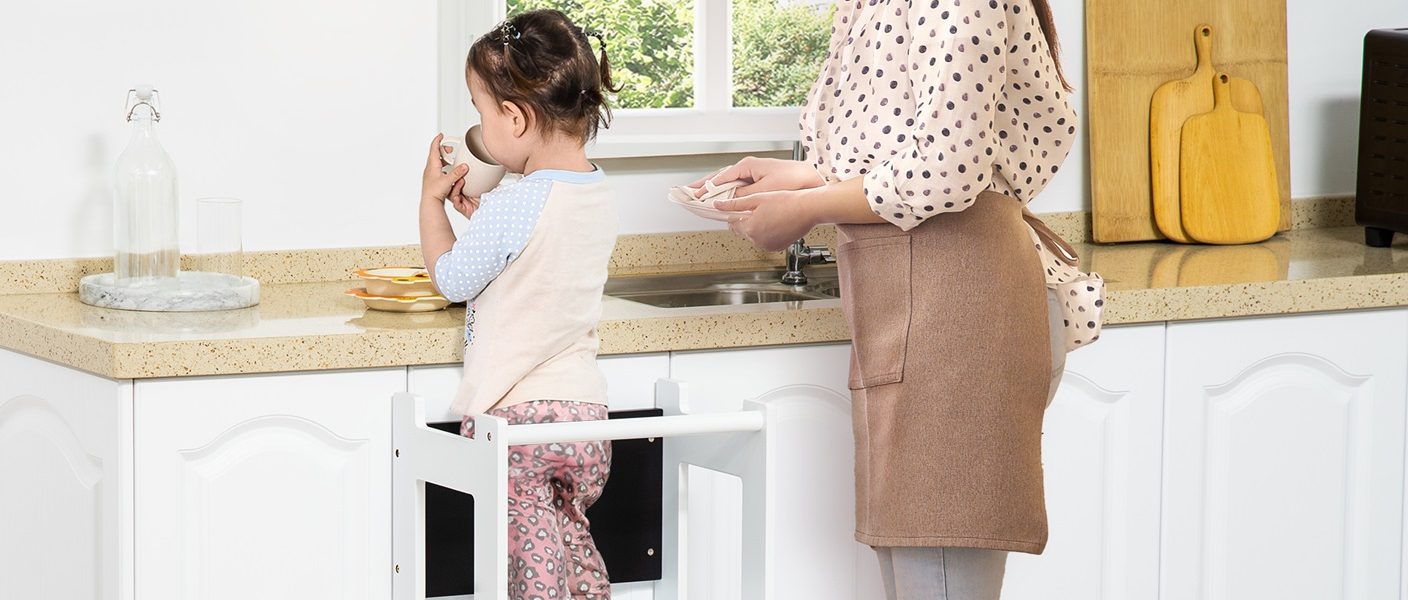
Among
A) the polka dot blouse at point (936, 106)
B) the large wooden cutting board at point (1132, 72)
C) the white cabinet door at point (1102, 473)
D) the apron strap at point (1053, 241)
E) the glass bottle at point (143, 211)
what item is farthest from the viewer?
the large wooden cutting board at point (1132, 72)

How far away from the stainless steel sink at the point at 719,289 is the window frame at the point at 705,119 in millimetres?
184

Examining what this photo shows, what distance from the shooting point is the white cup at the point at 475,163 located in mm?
1721

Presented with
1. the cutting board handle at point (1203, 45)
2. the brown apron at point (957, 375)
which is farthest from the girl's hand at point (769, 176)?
the cutting board handle at point (1203, 45)

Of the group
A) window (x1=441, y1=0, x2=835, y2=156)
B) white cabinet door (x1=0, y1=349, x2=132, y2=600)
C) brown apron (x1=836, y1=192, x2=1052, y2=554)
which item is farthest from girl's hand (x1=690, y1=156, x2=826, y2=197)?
white cabinet door (x1=0, y1=349, x2=132, y2=600)

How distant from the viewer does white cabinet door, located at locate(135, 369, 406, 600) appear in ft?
5.25

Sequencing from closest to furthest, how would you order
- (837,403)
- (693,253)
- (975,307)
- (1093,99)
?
1. (975,307)
2. (837,403)
3. (693,253)
4. (1093,99)

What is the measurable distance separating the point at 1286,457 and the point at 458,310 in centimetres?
111

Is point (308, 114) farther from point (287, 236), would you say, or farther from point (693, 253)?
point (693, 253)

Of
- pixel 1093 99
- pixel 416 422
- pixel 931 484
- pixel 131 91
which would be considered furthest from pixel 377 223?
pixel 1093 99

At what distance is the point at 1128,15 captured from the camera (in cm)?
256

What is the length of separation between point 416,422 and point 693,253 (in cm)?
81

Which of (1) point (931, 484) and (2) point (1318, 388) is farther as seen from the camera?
(2) point (1318, 388)

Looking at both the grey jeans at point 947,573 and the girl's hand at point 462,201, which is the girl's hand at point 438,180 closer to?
the girl's hand at point 462,201

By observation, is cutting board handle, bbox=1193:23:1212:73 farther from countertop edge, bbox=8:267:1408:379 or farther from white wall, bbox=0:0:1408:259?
white wall, bbox=0:0:1408:259
